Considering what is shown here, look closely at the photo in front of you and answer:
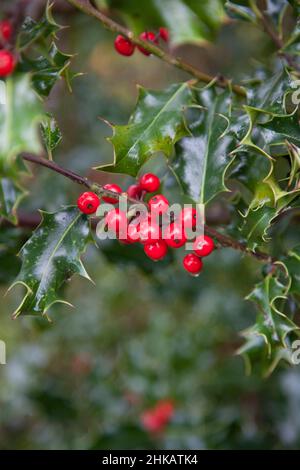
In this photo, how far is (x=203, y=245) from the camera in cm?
110

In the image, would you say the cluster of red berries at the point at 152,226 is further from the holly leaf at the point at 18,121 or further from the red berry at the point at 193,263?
the holly leaf at the point at 18,121

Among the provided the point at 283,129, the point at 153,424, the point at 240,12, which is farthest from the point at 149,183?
the point at 153,424

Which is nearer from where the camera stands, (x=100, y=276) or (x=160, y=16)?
(x=160, y=16)

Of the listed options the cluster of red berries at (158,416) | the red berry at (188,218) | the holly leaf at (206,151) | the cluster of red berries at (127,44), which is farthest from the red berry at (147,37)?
the cluster of red berries at (158,416)

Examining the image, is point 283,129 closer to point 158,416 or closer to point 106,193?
point 106,193

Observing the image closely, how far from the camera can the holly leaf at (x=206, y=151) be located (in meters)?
1.18

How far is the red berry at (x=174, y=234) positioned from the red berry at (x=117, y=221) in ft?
0.26

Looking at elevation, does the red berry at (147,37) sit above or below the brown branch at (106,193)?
above

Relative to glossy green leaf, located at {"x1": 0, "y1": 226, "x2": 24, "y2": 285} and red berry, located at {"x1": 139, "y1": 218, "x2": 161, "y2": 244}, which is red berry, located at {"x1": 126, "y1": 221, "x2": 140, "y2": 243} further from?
glossy green leaf, located at {"x1": 0, "y1": 226, "x2": 24, "y2": 285}

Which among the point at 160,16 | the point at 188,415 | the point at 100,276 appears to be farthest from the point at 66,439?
the point at 160,16
